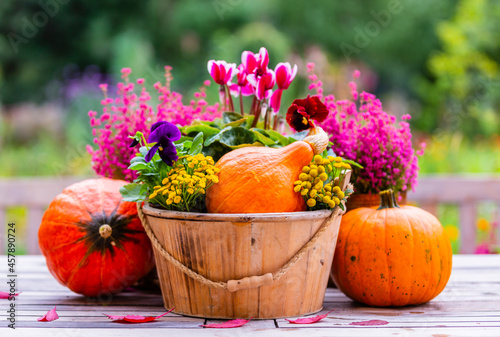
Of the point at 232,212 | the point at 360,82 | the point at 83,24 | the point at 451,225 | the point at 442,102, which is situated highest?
the point at 83,24

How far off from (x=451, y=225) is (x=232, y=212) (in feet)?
10.5

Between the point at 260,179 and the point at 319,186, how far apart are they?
0.51 ft

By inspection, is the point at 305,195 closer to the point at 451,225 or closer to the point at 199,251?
the point at 199,251

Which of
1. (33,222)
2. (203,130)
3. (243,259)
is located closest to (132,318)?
(243,259)

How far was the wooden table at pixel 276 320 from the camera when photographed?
4.24 feet

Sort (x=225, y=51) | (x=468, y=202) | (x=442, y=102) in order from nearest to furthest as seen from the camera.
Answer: (x=468, y=202), (x=225, y=51), (x=442, y=102)

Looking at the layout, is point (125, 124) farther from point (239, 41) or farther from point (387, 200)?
point (239, 41)

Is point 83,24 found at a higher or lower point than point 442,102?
higher

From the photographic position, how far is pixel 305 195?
4.71 ft

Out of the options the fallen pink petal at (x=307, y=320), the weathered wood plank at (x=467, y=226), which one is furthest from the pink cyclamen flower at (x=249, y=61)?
the weathered wood plank at (x=467, y=226)

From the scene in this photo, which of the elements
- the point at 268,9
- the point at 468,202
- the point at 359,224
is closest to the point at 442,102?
the point at 268,9

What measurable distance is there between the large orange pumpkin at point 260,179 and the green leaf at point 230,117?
0.24m

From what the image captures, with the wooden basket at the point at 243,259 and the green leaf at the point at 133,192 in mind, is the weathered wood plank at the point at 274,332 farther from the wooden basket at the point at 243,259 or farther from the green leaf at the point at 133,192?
the green leaf at the point at 133,192

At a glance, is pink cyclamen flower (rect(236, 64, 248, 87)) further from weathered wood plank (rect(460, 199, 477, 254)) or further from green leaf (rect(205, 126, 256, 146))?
weathered wood plank (rect(460, 199, 477, 254))
